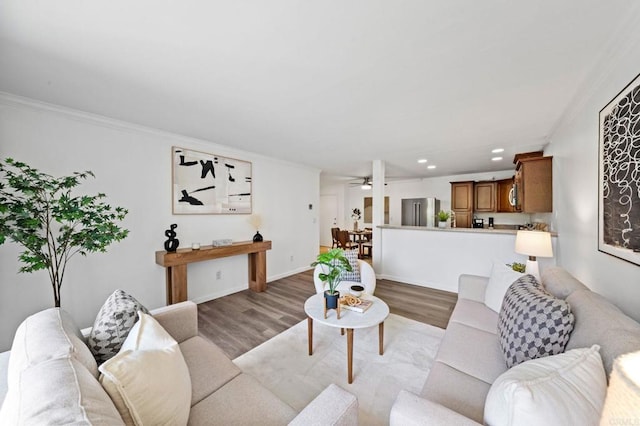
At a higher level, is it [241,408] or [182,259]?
[182,259]

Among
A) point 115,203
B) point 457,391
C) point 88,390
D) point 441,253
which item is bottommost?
point 457,391

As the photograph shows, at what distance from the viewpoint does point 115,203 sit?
2.66m

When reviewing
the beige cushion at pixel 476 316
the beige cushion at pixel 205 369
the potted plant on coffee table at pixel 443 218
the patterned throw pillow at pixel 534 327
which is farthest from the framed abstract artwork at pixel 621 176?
the potted plant on coffee table at pixel 443 218

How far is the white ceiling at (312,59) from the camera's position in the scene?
3.89 feet

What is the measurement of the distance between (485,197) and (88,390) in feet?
22.7

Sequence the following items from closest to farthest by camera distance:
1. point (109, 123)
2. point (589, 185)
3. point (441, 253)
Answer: point (589, 185) < point (109, 123) < point (441, 253)

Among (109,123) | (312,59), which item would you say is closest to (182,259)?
(109,123)

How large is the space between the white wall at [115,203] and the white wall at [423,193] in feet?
14.9

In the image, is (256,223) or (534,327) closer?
(534,327)

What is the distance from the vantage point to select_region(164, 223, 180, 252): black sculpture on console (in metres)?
2.94

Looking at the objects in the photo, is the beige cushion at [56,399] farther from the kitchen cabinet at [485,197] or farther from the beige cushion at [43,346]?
the kitchen cabinet at [485,197]

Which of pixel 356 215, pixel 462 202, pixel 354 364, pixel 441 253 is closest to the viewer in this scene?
pixel 354 364

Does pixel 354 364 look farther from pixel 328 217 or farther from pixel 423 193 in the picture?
pixel 328 217

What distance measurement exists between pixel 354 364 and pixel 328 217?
22.2 feet
